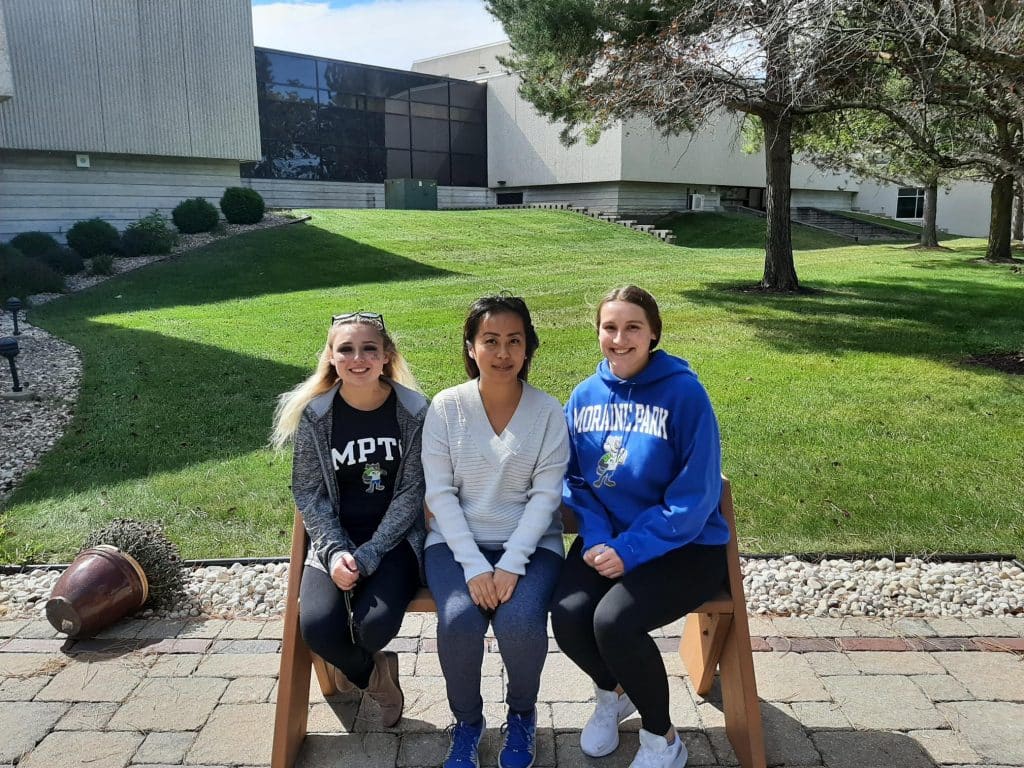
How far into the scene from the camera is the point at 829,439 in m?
6.15

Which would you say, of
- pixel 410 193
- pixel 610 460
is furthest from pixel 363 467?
pixel 410 193

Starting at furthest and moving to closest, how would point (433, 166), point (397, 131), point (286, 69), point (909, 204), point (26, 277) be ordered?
1. point (909, 204)
2. point (433, 166)
3. point (397, 131)
4. point (286, 69)
5. point (26, 277)

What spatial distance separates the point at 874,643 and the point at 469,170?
3329 centimetres

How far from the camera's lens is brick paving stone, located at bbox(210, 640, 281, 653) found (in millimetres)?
3436

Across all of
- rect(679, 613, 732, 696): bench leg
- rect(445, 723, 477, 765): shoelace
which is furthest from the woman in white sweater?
rect(679, 613, 732, 696): bench leg

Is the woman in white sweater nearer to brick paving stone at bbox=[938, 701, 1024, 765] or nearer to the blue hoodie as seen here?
the blue hoodie

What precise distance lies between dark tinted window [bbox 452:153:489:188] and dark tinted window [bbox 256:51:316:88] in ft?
22.5

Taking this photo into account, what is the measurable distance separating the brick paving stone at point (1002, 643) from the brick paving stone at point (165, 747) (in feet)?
10.4

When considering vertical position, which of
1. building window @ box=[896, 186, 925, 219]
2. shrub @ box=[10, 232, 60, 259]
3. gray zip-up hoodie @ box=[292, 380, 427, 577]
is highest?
building window @ box=[896, 186, 925, 219]

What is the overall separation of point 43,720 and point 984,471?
5563 millimetres

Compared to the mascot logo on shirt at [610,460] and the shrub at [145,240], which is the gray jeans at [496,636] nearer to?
the mascot logo on shirt at [610,460]

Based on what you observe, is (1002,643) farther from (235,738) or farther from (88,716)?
(88,716)

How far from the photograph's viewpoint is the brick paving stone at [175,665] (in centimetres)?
324

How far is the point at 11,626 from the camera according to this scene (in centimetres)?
366
